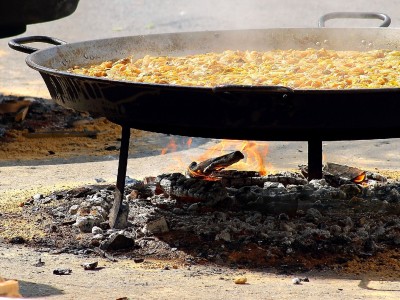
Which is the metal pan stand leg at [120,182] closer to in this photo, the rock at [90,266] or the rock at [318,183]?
the rock at [90,266]

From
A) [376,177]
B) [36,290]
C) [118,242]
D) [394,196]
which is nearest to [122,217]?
[118,242]

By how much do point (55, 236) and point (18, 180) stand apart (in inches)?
57.3

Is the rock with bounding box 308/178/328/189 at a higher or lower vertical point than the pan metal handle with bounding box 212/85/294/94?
lower

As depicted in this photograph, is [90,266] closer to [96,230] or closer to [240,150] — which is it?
[96,230]

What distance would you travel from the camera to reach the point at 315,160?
5.23m

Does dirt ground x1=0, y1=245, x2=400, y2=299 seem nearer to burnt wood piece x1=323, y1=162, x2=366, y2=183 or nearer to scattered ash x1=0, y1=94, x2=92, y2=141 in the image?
burnt wood piece x1=323, y1=162, x2=366, y2=183

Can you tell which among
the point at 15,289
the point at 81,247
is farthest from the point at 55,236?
the point at 15,289

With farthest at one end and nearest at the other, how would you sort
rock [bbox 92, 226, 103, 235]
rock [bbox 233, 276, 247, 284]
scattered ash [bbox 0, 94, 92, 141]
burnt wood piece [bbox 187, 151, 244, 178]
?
scattered ash [bbox 0, 94, 92, 141] < burnt wood piece [bbox 187, 151, 244, 178] < rock [bbox 92, 226, 103, 235] < rock [bbox 233, 276, 247, 284]

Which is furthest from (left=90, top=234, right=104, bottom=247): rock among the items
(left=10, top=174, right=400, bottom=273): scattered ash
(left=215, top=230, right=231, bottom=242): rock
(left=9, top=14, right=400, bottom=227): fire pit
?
(left=215, top=230, right=231, bottom=242): rock

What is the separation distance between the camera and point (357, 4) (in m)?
13.0

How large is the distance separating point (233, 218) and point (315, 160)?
0.81m

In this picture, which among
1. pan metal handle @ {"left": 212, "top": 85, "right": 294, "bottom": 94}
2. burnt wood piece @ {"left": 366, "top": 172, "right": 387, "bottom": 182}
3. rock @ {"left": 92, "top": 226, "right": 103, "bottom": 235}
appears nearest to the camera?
pan metal handle @ {"left": 212, "top": 85, "right": 294, "bottom": 94}

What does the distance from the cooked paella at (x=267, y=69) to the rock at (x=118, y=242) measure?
759mm

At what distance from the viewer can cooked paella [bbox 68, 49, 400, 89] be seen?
4273 mm
